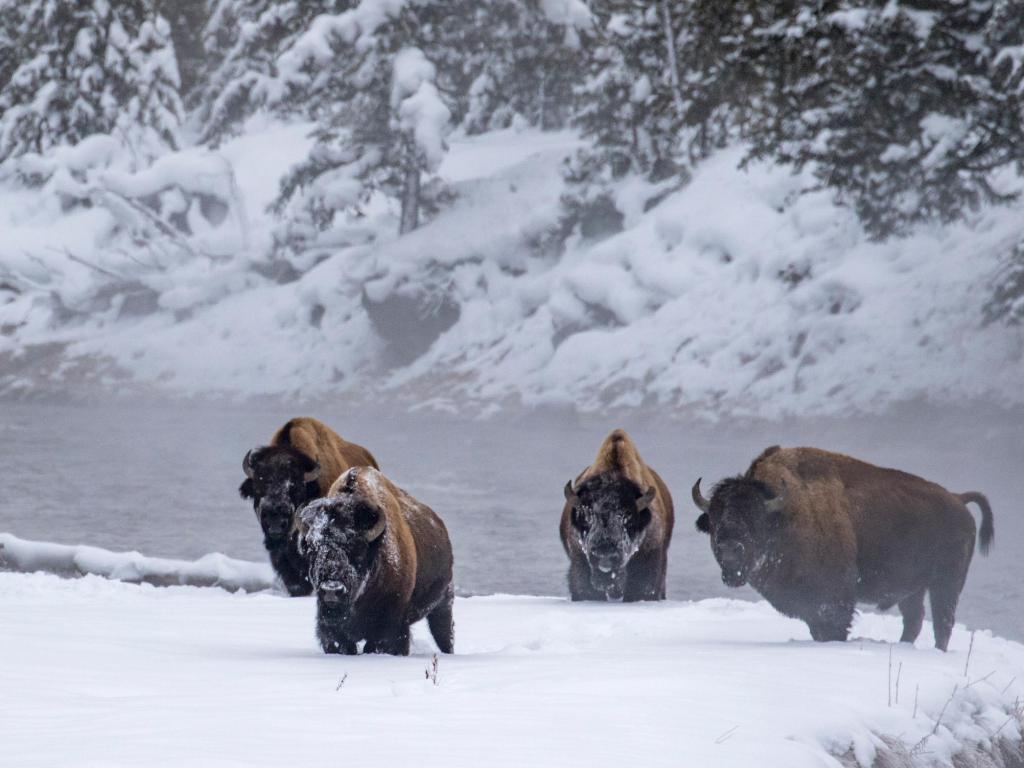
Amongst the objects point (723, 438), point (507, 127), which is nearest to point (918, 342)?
point (723, 438)

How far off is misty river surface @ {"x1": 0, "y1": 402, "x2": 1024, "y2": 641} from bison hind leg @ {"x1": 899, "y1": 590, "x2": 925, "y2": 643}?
4681 millimetres

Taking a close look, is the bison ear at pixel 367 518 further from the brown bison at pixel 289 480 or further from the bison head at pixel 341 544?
the brown bison at pixel 289 480

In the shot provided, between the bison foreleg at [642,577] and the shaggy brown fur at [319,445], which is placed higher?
the shaggy brown fur at [319,445]

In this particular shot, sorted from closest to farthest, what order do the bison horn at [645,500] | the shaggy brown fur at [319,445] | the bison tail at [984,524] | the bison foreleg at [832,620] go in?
the bison foreleg at [832,620], the bison tail at [984,524], the bison horn at [645,500], the shaggy brown fur at [319,445]

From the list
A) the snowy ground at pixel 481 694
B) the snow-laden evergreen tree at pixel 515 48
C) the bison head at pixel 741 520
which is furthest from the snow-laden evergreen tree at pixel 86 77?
the bison head at pixel 741 520

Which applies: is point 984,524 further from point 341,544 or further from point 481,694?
point 481,694

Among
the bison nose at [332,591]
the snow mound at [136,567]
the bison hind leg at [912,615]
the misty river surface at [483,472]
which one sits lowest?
the misty river surface at [483,472]

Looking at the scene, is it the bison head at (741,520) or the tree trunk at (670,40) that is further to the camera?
the tree trunk at (670,40)

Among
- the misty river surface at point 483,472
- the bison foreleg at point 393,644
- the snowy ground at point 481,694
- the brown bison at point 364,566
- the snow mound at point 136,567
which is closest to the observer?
the snowy ground at point 481,694

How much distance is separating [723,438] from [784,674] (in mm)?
24030

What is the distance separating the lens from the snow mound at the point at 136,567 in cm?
1191

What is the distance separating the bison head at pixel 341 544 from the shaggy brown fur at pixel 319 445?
3.11 metres

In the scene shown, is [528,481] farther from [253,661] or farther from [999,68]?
[253,661]

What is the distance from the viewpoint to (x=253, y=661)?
6383 millimetres
